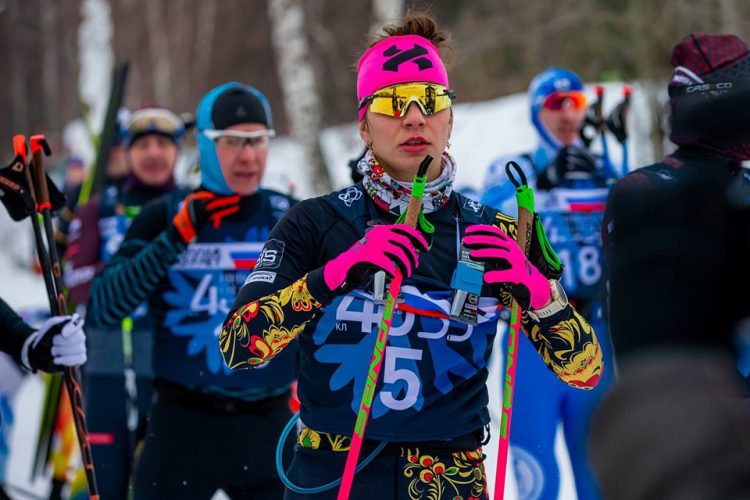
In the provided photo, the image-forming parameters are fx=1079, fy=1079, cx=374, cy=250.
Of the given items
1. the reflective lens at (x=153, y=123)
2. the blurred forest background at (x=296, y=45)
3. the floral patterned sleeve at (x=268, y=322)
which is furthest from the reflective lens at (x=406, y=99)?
the reflective lens at (x=153, y=123)

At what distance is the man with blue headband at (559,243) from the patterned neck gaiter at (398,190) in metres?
1.48

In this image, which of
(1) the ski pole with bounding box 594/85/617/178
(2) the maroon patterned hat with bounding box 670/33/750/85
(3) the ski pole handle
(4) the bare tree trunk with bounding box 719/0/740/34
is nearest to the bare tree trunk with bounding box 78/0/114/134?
(4) the bare tree trunk with bounding box 719/0/740/34

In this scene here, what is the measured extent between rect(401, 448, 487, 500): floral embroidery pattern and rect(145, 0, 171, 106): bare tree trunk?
25.5 metres

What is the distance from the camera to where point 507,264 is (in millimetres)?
2520

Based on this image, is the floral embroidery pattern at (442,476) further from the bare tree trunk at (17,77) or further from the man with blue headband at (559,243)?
the bare tree trunk at (17,77)

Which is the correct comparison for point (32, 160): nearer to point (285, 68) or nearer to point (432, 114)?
point (432, 114)

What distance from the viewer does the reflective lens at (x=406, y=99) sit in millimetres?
2840

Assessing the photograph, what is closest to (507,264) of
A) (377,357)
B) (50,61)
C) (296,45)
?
(377,357)

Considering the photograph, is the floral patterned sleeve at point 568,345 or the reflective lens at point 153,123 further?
the reflective lens at point 153,123

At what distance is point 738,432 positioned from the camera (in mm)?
1151

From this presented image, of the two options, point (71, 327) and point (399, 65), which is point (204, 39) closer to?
point (71, 327)

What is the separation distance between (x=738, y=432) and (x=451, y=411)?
5.08 ft

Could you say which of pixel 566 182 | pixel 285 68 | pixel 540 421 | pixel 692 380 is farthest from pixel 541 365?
pixel 285 68

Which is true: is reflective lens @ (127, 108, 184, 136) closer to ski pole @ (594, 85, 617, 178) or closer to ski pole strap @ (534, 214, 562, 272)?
ski pole @ (594, 85, 617, 178)
